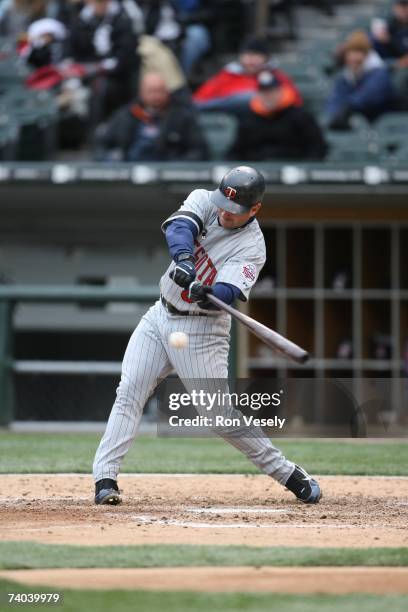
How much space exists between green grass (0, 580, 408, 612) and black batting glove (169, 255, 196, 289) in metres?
1.88

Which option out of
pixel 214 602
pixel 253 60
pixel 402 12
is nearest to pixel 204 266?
pixel 214 602

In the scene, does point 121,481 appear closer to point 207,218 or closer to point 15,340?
point 207,218

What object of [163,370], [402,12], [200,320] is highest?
[402,12]

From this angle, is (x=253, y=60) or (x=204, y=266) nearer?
(x=204, y=266)

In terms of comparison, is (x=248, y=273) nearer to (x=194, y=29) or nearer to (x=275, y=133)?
(x=275, y=133)

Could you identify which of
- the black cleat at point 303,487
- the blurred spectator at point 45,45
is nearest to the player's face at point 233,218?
the black cleat at point 303,487

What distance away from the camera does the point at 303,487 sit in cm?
612

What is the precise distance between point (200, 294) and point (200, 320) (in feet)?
1.15

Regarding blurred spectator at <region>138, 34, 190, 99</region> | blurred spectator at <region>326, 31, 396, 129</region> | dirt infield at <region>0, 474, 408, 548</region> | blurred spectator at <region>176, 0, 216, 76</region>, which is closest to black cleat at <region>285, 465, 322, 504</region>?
dirt infield at <region>0, 474, 408, 548</region>

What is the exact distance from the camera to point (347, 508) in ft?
20.1

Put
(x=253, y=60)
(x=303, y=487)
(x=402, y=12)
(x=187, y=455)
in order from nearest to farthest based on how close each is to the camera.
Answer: (x=303, y=487), (x=187, y=455), (x=253, y=60), (x=402, y=12)

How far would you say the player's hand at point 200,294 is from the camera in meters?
5.52

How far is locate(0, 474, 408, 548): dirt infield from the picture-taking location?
5.04 metres

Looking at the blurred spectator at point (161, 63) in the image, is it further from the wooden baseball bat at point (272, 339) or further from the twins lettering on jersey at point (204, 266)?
the wooden baseball bat at point (272, 339)
